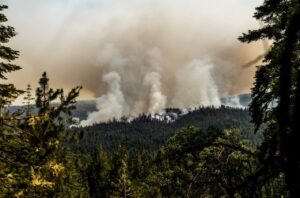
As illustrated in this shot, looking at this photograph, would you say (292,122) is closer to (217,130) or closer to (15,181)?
(15,181)

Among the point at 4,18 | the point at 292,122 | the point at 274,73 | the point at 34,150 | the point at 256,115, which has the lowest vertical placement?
the point at 292,122

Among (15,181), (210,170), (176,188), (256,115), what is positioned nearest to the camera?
(210,170)

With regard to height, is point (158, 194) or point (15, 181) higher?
point (158, 194)

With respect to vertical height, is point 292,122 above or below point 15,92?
below

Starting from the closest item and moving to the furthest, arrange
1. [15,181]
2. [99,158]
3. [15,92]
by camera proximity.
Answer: [15,181]
[15,92]
[99,158]

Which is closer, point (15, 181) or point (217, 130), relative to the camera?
point (15, 181)

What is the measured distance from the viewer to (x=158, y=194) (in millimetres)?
69125

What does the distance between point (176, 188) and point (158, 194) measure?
1725cm

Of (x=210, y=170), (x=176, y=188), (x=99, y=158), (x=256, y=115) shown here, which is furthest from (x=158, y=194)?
(x=210, y=170)

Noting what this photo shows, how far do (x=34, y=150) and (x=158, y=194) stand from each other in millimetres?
58577

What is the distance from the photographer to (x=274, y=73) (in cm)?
1853

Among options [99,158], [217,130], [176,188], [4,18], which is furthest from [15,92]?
[99,158]

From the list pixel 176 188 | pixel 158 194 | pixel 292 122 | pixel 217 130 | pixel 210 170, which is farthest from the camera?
pixel 158 194

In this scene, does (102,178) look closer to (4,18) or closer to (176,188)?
(176,188)
